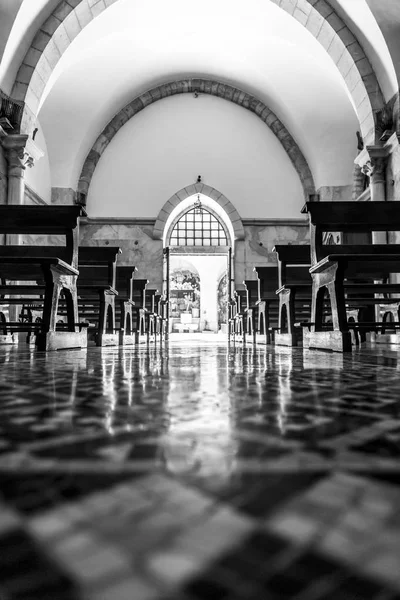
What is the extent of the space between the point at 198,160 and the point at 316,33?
15.7ft

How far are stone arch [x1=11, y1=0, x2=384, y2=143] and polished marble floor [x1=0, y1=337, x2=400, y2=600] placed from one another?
6546 mm

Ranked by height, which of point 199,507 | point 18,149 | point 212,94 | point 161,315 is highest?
point 212,94

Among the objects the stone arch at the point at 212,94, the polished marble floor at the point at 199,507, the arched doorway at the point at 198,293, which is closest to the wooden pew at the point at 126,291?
the polished marble floor at the point at 199,507

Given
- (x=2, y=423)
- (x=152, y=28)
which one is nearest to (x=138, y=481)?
(x=2, y=423)

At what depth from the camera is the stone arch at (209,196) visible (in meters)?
10.9

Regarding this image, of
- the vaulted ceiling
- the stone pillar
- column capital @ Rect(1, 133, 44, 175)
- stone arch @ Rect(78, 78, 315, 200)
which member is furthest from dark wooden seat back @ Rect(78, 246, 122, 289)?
stone arch @ Rect(78, 78, 315, 200)

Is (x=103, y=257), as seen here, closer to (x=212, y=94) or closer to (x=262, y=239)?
(x=262, y=239)

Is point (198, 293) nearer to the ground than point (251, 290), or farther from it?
farther from it

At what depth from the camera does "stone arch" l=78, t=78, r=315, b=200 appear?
35.2 ft

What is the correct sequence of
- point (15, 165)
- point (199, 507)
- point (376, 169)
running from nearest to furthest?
1. point (199, 507)
2. point (15, 165)
3. point (376, 169)

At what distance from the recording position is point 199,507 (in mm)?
266

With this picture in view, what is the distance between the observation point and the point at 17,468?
35cm

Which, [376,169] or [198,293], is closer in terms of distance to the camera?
[376,169]

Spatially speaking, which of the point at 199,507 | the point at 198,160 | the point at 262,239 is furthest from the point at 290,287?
the point at 198,160
